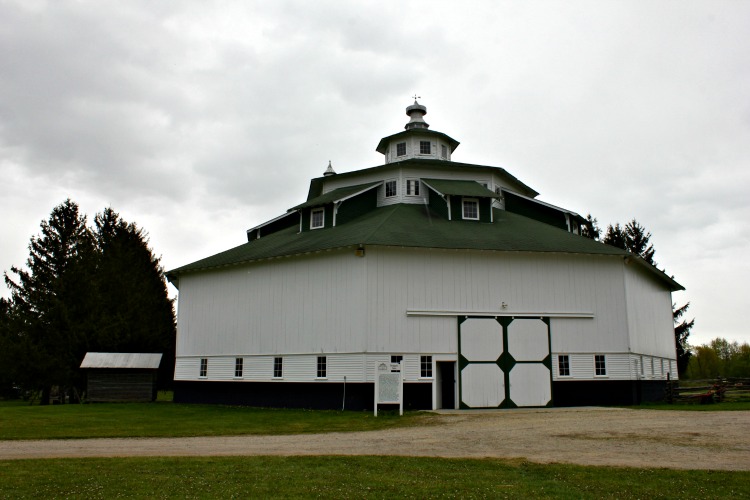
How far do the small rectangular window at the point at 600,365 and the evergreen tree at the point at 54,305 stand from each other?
31.5 m

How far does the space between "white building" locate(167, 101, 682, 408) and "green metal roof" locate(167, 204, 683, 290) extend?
0.40ft

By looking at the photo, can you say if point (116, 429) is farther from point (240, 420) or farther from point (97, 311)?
point (97, 311)

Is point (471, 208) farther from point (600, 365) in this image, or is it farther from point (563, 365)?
point (600, 365)

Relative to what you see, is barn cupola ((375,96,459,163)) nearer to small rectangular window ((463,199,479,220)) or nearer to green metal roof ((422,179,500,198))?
green metal roof ((422,179,500,198))

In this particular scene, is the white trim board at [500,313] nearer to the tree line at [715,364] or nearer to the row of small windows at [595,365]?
the row of small windows at [595,365]

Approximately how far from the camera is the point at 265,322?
1207 inches

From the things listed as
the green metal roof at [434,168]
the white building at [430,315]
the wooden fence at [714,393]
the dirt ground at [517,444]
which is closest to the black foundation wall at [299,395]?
the white building at [430,315]

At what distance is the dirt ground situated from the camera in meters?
13.5

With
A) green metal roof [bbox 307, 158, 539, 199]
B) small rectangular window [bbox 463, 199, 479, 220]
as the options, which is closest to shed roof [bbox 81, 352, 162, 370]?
green metal roof [bbox 307, 158, 539, 199]

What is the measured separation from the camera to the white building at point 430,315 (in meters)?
27.7

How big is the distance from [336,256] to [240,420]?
8.86 m

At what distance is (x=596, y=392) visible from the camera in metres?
29.1

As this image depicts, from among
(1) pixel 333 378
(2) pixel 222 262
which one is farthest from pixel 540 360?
(2) pixel 222 262

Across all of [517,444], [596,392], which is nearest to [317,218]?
[596,392]
